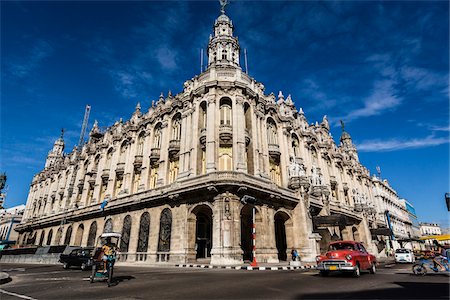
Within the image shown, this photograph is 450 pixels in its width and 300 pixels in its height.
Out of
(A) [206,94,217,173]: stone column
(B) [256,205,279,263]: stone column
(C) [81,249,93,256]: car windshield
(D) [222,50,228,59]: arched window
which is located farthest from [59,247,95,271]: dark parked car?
(D) [222,50,228,59]: arched window

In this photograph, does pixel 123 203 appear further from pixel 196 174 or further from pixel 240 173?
pixel 240 173

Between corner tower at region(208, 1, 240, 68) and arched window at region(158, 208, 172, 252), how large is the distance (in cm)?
1888

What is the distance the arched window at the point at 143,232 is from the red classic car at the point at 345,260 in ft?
59.2

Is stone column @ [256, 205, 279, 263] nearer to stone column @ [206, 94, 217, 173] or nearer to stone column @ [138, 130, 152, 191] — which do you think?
stone column @ [206, 94, 217, 173]

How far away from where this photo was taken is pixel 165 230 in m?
23.8

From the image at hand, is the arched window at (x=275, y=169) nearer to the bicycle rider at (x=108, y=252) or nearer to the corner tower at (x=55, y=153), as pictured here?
the bicycle rider at (x=108, y=252)

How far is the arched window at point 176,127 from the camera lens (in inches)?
1132

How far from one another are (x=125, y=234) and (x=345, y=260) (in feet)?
75.1

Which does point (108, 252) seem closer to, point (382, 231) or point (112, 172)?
point (112, 172)

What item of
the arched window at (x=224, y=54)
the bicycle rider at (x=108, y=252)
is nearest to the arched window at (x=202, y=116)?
the arched window at (x=224, y=54)

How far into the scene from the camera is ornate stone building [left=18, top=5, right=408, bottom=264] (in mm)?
21906

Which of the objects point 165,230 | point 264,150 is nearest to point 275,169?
point 264,150

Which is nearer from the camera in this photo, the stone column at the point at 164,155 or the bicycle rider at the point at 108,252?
the bicycle rider at the point at 108,252

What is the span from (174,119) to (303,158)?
17287mm
